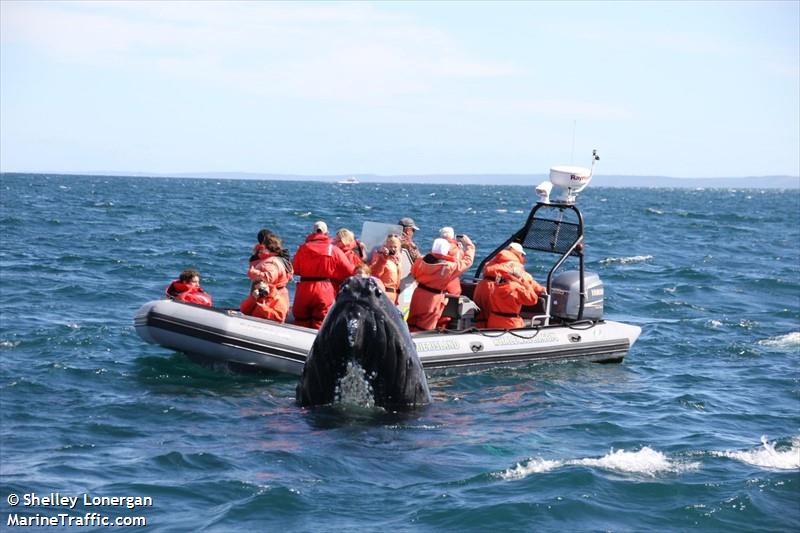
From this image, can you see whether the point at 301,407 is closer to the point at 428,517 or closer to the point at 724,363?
the point at 428,517

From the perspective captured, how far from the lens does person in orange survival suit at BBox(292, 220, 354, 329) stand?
12000 mm

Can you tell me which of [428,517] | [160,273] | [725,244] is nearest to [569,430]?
[428,517]

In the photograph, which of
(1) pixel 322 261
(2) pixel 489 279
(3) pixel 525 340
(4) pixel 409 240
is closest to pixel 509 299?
(2) pixel 489 279

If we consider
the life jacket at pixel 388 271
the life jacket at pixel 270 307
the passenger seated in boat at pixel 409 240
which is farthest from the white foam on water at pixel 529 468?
the passenger seated in boat at pixel 409 240

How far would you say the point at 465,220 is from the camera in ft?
158

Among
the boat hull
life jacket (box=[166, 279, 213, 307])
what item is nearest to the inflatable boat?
the boat hull

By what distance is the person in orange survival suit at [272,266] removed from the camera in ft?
39.3

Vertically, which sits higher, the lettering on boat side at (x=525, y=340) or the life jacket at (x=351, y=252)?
the life jacket at (x=351, y=252)

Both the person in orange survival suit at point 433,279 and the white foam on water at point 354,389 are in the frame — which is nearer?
the white foam on water at point 354,389

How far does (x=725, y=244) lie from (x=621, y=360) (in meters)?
25.0

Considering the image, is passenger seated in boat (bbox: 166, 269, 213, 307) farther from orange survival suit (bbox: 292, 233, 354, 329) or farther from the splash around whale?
the splash around whale

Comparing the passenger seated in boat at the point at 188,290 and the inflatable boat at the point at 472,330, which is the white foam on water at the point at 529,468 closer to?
the inflatable boat at the point at 472,330

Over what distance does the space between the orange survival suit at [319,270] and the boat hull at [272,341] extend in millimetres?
401

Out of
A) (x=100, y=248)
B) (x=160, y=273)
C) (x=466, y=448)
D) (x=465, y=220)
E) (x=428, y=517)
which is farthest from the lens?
(x=465, y=220)
